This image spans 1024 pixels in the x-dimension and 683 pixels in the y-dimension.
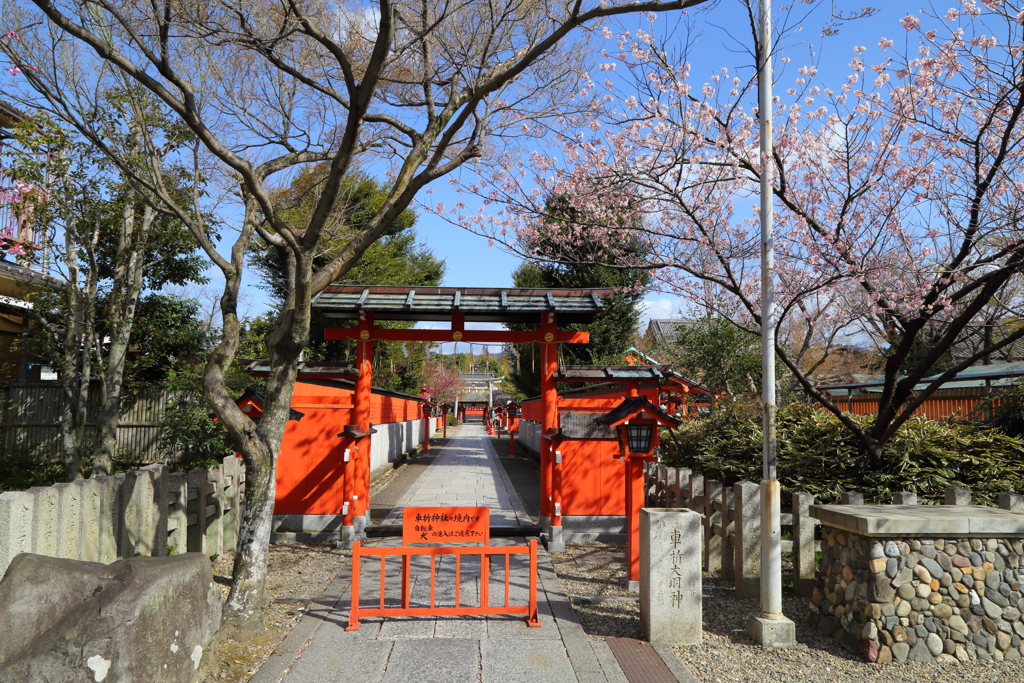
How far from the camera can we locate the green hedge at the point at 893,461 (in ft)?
27.8

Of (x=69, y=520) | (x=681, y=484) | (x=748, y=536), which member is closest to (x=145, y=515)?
(x=69, y=520)

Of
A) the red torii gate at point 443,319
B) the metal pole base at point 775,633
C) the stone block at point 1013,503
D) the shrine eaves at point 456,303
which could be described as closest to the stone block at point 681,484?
the red torii gate at point 443,319

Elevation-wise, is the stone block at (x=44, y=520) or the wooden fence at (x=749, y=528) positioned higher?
the stone block at (x=44, y=520)

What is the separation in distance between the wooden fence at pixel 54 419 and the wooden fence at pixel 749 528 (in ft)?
38.9

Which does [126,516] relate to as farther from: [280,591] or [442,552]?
[442,552]

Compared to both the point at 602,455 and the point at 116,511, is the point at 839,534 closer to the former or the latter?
the point at 602,455

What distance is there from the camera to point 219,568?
27.5ft

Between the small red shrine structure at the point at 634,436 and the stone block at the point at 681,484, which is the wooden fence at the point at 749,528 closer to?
the stone block at the point at 681,484

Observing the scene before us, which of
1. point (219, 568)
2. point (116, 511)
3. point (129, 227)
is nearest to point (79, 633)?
point (116, 511)

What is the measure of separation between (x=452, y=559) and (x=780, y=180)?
6327 mm

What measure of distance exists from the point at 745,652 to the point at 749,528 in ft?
5.51

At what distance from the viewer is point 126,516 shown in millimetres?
6055

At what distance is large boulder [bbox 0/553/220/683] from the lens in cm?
388

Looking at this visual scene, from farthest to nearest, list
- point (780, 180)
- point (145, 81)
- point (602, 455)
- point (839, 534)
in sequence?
point (602, 455) → point (780, 180) → point (839, 534) → point (145, 81)
